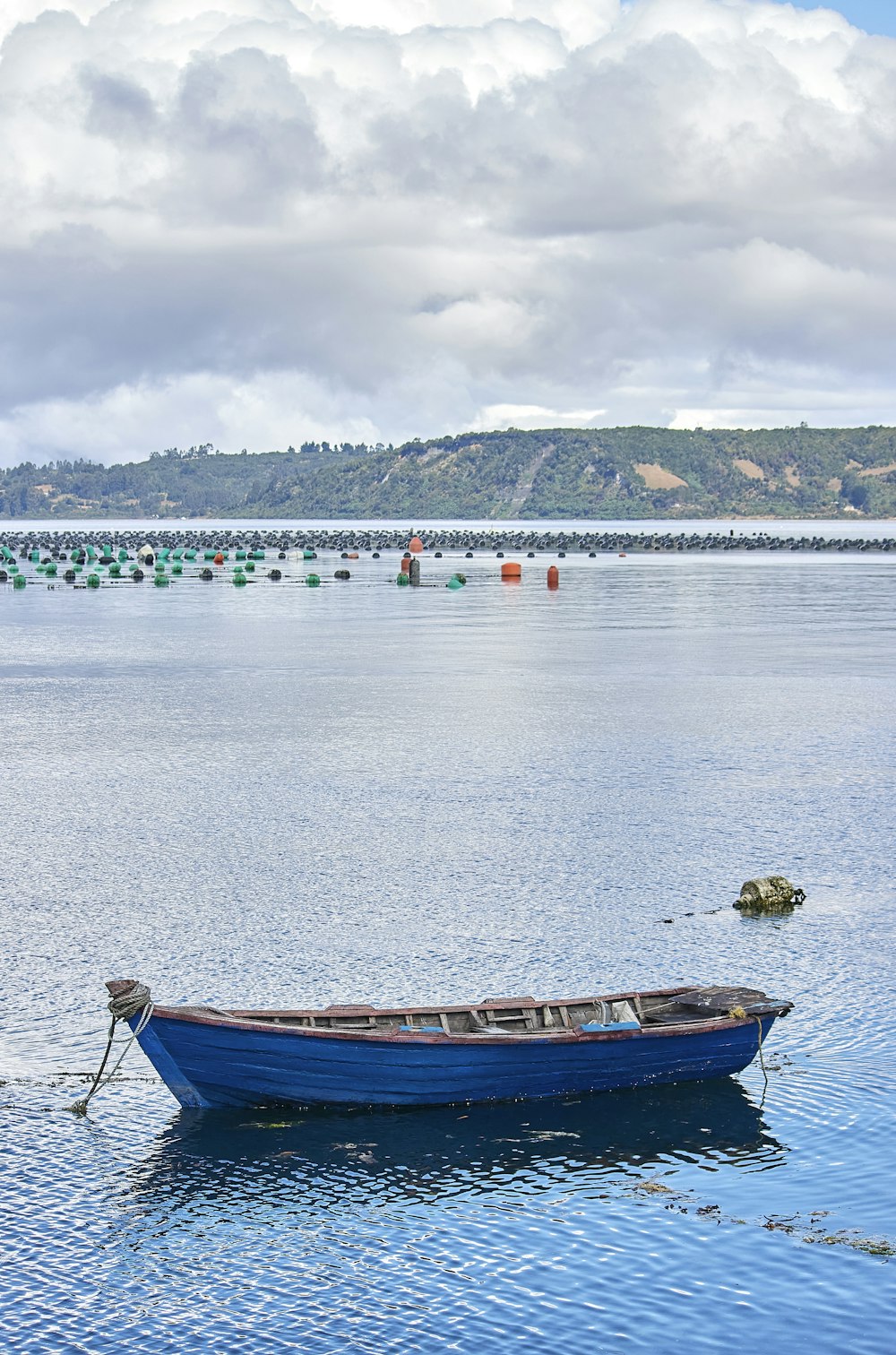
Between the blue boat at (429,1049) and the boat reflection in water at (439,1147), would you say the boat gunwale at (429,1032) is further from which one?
the boat reflection in water at (439,1147)

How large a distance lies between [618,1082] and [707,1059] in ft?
3.32

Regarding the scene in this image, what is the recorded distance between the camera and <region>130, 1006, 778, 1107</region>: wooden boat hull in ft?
52.1

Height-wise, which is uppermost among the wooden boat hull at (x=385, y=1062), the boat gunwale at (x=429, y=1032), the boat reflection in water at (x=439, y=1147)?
the boat gunwale at (x=429, y=1032)

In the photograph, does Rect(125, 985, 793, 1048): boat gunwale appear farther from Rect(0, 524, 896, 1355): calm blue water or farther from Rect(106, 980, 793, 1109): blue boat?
Rect(0, 524, 896, 1355): calm blue water

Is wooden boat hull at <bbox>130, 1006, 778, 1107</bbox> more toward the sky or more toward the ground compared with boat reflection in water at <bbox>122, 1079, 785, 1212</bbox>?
more toward the sky

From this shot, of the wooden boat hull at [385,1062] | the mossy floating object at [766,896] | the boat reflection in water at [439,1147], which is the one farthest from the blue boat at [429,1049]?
the mossy floating object at [766,896]

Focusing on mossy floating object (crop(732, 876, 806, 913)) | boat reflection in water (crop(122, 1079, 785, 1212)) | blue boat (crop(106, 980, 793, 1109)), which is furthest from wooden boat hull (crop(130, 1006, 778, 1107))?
mossy floating object (crop(732, 876, 806, 913))

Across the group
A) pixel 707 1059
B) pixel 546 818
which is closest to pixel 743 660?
pixel 546 818

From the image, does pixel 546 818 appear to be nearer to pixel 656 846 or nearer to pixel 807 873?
pixel 656 846

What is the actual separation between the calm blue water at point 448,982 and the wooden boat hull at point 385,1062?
0.91 feet

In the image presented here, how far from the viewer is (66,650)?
6669 cm

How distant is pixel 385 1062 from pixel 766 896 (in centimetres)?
937

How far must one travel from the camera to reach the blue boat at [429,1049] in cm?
1589

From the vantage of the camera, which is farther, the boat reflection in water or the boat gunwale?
the boat gunwale
